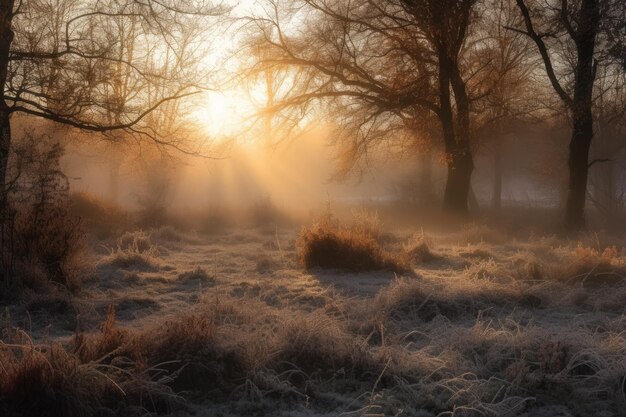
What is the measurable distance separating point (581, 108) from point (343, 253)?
23.6ft

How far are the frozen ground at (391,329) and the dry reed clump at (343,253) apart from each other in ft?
0.80

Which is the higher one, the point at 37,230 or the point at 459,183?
the point at 459,183

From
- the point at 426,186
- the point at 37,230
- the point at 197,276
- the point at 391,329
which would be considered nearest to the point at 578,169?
the point at 197,276

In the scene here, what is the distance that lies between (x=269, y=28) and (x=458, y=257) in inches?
358

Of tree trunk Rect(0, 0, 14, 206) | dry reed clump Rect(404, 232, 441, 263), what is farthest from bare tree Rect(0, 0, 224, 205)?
dry reed clump Rect(404, 232, 441, 263)

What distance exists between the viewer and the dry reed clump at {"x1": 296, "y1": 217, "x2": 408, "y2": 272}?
8.97 m

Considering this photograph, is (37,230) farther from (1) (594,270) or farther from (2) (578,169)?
(2) (578,169)

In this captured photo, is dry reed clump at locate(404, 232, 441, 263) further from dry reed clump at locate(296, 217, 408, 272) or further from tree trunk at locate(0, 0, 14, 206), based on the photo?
tree trunk at locate(0, 0, 14, 206)

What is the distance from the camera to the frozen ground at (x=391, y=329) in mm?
3814

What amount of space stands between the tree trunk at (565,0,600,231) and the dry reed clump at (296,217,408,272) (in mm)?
6610

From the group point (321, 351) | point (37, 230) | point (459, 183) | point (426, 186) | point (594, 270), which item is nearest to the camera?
point (321, 351)

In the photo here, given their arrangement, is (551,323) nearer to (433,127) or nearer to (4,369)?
(4,369)

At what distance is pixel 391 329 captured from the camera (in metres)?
5.39

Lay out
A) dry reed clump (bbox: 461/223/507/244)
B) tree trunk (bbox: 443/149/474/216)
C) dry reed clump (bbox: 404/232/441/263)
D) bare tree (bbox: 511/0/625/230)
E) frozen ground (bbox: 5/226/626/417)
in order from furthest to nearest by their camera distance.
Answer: tree trunk (bbox: 443/149/474/216)
dry reed clump (bbox: 461/223/507/244)
bare tree (bbox: 511/0/625/230)
dry reed clump (bbox: 404/232/441/263)
frozen ground (bbox: 5/226/626/417)
